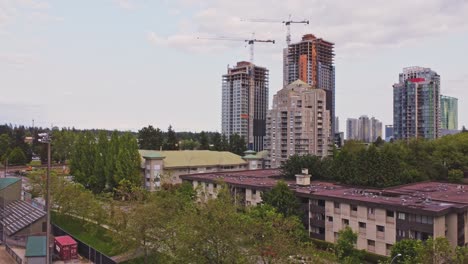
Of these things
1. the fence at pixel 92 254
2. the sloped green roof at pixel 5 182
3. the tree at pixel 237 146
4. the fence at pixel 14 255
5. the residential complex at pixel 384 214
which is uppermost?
the tree at pixel 237 146

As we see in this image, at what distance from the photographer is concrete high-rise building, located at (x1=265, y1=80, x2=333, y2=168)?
92688 millimetres

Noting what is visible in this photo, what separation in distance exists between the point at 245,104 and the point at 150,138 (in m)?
63.1

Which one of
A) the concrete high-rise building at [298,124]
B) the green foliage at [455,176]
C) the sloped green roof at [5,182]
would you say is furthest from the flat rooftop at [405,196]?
the concrete high-rise building at [298,124]

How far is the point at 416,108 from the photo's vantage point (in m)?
152

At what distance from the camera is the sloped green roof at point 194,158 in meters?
82.9

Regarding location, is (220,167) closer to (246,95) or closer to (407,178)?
(407,178)

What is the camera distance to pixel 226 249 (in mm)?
23375

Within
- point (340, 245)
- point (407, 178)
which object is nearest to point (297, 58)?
point (407, 178)

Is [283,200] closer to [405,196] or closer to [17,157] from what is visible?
[405,196]

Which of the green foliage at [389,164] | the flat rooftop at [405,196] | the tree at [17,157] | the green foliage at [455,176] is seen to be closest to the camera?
the flat rooftop at [405,196]

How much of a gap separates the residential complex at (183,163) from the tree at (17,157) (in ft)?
161

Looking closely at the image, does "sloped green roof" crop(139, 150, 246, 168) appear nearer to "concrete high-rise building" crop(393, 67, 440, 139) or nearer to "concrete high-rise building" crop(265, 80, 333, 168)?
"concrete high-rise building" crop(265, 80, 333, 168)

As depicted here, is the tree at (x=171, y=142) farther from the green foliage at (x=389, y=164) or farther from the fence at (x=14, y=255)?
the fence at (x=14, y=255)

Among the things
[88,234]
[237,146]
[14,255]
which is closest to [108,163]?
[88,234]
